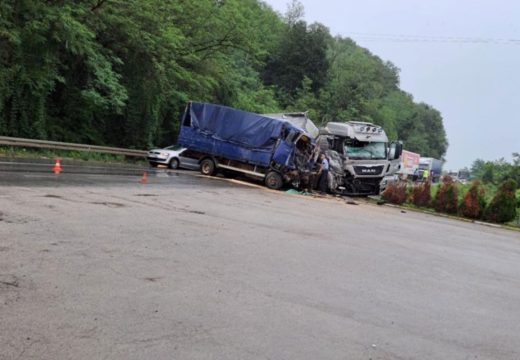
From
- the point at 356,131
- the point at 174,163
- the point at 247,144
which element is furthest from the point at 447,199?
the point at 174,163

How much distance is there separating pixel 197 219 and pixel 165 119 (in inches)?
1088

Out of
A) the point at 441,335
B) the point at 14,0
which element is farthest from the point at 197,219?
the point at 14,0

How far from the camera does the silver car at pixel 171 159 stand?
30.5 m

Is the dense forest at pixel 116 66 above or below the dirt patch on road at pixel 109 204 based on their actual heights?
above

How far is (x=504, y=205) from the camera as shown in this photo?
75.7 feet

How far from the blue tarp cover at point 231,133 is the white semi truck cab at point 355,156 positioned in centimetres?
351

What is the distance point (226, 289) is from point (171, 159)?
2462cm

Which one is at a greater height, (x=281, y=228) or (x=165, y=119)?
(x=165, y=119)

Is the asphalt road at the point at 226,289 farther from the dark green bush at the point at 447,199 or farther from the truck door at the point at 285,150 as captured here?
the dark green bush at the point at 447,199

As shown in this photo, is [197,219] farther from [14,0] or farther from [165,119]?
[165,119]

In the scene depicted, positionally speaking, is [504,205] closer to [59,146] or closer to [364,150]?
[364,150]

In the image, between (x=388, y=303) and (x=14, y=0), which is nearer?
(x=388, y=303)

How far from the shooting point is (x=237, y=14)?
3812cm

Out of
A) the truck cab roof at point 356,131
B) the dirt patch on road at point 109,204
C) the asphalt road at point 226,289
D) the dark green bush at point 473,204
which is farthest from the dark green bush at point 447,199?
the dirt patch on road at point 109,204
